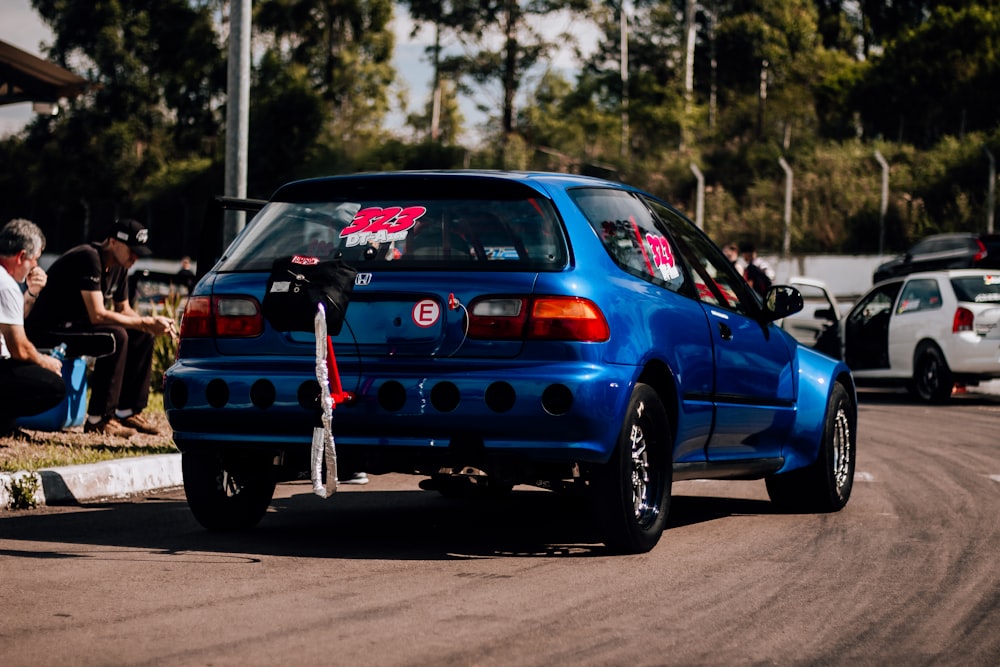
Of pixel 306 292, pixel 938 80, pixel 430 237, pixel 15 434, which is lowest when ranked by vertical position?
pixel 15 434

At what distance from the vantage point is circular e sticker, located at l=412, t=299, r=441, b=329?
20.3 ft

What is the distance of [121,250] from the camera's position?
10.7 m

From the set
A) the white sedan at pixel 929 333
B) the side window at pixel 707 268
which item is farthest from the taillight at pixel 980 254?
the side window at pixel 707 268

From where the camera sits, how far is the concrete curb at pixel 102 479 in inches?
328

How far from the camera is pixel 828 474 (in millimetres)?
8383

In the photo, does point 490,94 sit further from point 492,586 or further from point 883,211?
point 492,586

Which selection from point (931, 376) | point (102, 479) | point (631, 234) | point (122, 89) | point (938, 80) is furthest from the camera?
point (122, 89)

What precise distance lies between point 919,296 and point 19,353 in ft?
41.0

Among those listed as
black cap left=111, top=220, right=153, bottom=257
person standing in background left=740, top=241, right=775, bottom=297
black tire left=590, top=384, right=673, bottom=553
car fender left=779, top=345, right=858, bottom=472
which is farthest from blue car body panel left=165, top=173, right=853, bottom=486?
person standing in background left=740, top=241, right=775, bottom=297

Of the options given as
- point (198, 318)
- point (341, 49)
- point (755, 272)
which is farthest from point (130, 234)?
point (341, 49)

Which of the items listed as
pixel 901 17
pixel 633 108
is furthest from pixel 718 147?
pixel 901 17

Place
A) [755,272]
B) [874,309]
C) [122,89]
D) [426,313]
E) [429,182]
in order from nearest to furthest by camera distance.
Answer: [426,313], [429,182], [755,272], [874,309], [122,89]

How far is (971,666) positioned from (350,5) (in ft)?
216

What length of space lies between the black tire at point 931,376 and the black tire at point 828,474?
9.58 meters
